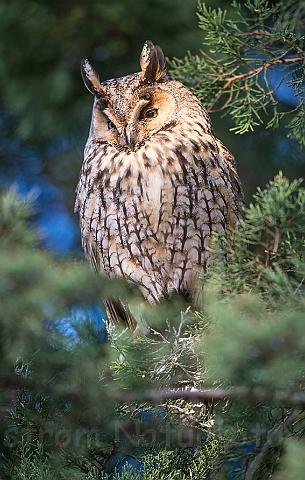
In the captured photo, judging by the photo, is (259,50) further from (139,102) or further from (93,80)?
(93,80)

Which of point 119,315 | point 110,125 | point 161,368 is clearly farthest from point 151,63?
point 161,368

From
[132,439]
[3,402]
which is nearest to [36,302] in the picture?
[3,402]

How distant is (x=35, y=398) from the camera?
182cm

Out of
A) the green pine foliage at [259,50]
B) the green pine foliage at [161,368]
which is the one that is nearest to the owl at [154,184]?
the green pine foliage at [259,50]

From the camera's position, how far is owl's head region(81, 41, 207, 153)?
8.45ft

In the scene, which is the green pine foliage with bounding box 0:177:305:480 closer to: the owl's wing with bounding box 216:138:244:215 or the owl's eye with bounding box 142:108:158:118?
the owl's wing with bounding box 216:138:244:215

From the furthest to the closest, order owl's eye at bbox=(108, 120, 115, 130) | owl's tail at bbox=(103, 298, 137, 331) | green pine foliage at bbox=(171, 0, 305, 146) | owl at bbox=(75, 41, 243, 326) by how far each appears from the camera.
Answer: owl's tail at bbox=(103, 298, 137, 331) → owl's eye at bbox=(108, 120, 115, 130) → owl at bbox=(75, 41, 243, 326) → green pine foliage at bbox=(171, 0, 305, 146)

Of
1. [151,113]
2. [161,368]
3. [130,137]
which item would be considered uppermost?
[151,113]

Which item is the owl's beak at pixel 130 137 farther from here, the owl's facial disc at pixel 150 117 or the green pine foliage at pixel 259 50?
the green pine foliage at pixel 259 50

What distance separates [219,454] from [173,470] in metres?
0.15

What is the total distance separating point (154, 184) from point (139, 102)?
33 centimetres

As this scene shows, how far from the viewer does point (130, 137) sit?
257cm

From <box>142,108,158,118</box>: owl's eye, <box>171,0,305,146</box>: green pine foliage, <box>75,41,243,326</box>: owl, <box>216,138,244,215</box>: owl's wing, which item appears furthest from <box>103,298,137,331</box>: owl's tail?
<box>171,0,305,146</box>: green pine foliage

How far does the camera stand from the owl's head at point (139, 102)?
8.45 feet
